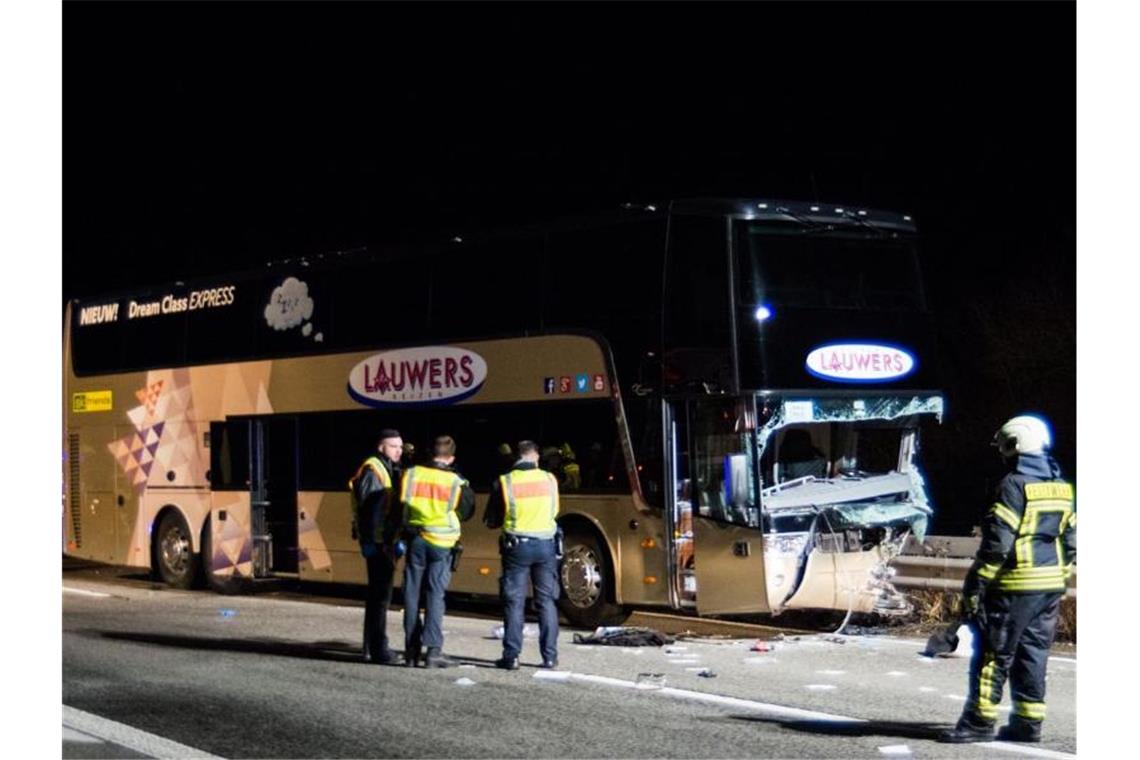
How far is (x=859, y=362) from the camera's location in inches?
527

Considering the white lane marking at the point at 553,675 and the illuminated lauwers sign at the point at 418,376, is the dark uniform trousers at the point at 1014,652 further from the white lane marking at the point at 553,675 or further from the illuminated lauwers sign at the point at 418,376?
the illuminated lauwers sign at the point at 418,376

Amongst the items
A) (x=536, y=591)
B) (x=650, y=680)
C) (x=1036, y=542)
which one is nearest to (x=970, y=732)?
(x=1036, y=542)

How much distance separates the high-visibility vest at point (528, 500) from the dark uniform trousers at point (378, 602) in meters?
1.10

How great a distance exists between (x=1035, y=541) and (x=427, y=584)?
5126 mm

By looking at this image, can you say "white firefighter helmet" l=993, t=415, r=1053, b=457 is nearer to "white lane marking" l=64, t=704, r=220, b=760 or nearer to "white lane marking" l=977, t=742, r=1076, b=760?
"white lane marking" l=977, t=742, r=1076, b=760

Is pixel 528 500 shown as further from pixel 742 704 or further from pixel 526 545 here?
pixel 742 704

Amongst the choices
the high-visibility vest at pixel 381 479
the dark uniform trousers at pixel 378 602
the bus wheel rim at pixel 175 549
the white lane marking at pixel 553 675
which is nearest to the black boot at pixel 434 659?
the dark uniform trousers at pixel 378 602

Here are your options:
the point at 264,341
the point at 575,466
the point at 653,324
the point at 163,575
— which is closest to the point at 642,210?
the point at 653,324

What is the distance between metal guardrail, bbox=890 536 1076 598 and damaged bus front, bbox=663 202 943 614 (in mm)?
195

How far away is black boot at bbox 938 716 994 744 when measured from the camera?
8141mm

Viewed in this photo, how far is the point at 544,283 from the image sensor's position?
14.7 metres

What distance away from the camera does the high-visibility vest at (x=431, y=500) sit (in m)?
11.6
